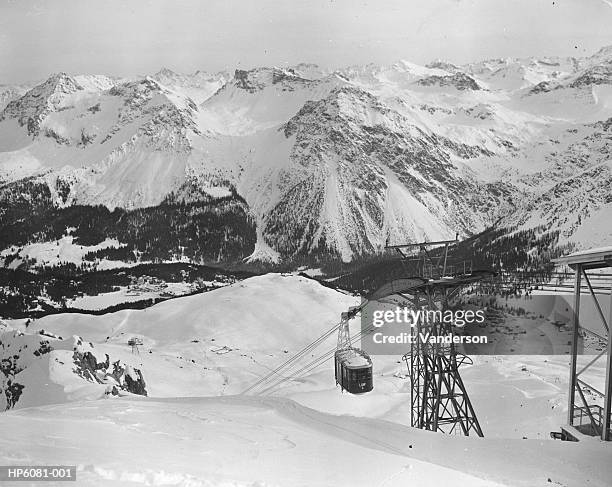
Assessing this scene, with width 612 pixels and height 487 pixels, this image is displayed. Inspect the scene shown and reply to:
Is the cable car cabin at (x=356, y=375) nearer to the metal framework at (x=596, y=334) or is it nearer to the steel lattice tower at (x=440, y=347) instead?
the steel lattice tower at (x=440, y=347)

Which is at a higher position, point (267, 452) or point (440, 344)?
point (267, 452)

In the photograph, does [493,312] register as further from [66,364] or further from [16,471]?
[16,471]

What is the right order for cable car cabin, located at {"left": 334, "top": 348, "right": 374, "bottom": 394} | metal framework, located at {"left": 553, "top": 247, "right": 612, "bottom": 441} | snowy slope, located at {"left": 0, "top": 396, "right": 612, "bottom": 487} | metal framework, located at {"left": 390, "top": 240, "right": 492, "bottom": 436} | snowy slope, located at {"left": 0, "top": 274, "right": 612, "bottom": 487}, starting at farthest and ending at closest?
1. cable car cabin, located at {"left": 334, "top": 348, "right": 374, "bottom": 394}
2. metal framework, located at {"left": 390, "top": 240, "right": 492, "bottom": 436}
3. metal framework, located at {"left": 553, "top": 247, "right": 612, "bottom": 441}
4. snowy slope, located at {"left": 0, "top": 274, "right": 612, "bottom": 487}
5. snowy slope, located at {"left": 0, "top": 396, "right": 612, "bottom": 487}

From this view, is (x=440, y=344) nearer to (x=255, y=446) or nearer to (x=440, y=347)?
(x=440, y=347)

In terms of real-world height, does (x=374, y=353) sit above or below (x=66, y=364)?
below

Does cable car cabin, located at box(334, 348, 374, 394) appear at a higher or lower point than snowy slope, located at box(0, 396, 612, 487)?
lower

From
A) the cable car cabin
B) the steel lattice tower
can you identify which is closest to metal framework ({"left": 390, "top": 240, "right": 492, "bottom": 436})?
the steel lattice tower

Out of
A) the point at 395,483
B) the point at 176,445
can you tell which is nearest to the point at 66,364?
the point at 176,445

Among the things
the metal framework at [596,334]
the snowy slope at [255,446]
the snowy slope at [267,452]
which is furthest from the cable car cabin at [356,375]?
the snowy slope at [267,452]

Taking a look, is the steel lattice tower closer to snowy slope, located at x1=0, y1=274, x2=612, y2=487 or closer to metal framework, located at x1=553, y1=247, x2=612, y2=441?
metal framework, located at x1=553, y1=247, x2=612, y2=441

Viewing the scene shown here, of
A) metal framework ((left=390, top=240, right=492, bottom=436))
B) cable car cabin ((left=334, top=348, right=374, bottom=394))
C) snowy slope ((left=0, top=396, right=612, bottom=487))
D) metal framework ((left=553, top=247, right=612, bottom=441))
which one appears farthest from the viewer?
cable car cabin ((left=334, top=348, right=374, bottom=394))

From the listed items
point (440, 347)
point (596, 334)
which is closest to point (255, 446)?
point (596, 334)
